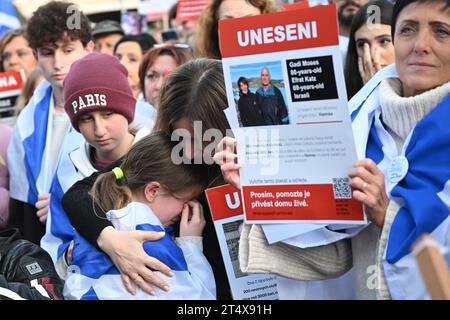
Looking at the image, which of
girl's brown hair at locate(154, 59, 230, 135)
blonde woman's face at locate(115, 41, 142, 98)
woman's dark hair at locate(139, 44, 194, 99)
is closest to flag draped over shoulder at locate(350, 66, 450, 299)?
girl's brown hair at locate(154, 59, 230, 135)

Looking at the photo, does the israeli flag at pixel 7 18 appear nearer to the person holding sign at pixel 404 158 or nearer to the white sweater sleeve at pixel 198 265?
the white sweater sleeve at pixel 198 265

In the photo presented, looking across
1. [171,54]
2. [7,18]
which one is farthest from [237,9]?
[7,18]

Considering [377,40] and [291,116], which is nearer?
[291,116]

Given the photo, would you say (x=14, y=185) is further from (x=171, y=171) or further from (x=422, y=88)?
(x=422, y=88)

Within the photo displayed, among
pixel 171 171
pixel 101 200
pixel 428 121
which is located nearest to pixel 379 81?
pixel 428 121

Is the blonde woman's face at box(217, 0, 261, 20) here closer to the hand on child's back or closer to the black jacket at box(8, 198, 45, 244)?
the black jacket at box(8, 198, 45, 244)

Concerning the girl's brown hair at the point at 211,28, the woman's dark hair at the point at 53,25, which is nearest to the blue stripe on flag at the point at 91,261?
the woman's dark hair at the point at 53,25

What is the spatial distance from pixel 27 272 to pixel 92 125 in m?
0.72

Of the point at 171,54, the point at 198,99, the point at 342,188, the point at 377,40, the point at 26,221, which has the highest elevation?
the point at 171,54

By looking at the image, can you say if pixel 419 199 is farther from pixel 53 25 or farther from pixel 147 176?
pixel 53 25

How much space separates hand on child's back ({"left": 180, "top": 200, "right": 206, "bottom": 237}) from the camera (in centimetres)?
304

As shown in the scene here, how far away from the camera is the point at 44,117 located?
423 centimetres

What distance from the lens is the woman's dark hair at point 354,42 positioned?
422 cm

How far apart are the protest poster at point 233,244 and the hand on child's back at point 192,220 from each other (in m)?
0.10
